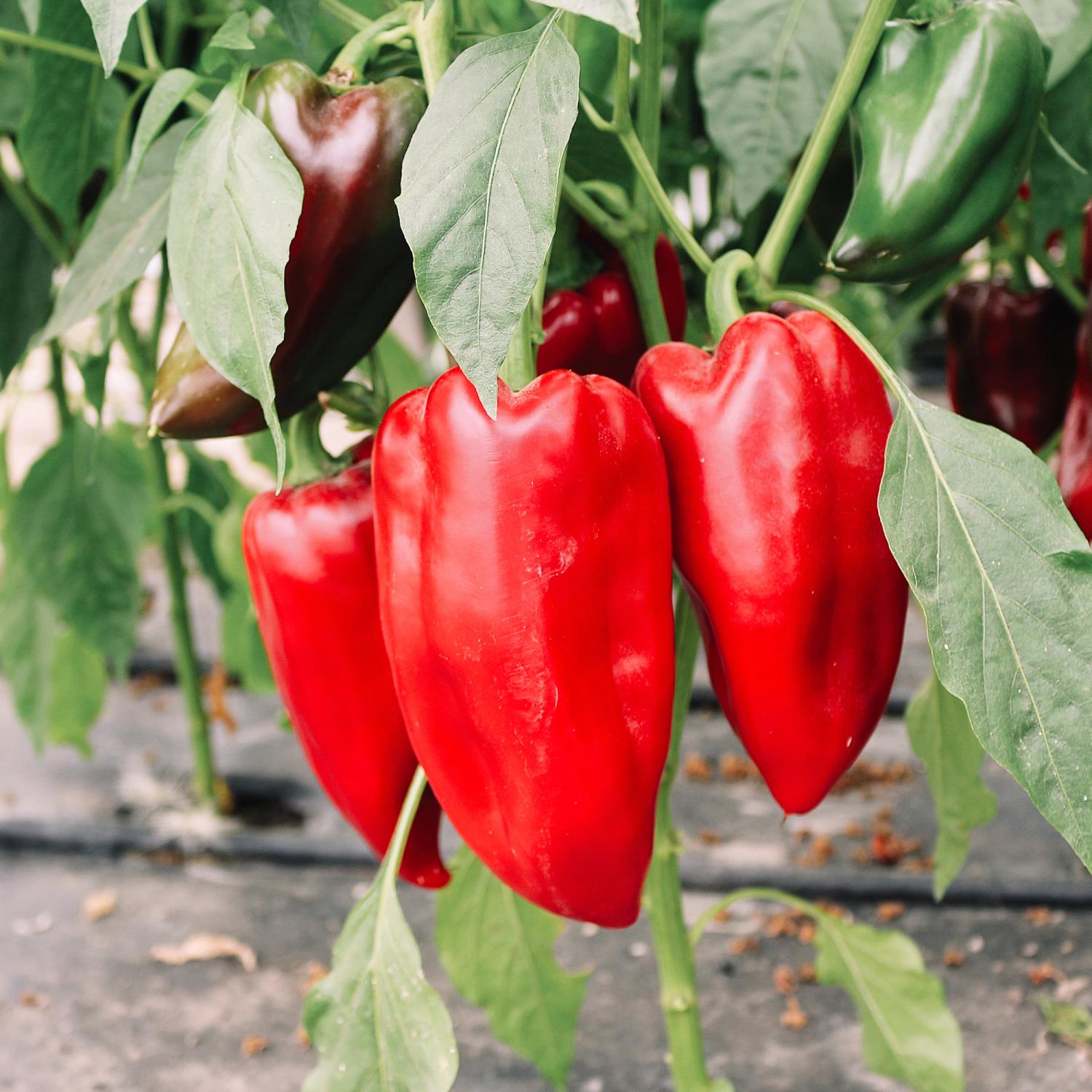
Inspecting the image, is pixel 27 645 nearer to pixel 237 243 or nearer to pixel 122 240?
pixel 122 240

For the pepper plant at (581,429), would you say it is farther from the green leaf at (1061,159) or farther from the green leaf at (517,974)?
the green leaf at (517,974)

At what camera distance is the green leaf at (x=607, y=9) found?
0.33m

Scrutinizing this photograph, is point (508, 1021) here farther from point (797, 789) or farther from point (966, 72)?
point (966, 72)

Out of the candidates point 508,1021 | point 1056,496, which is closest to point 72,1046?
point 508,1021

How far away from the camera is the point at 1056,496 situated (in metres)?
0.41

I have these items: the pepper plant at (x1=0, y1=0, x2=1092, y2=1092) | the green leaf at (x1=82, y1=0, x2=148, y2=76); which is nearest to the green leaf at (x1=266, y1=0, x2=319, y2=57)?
the pepper plant at (x1=0, y1=0, x2=1092, y2=1092)

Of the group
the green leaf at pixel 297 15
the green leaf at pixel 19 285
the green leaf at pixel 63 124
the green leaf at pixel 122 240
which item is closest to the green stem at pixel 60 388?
the green leaf at pixel 19 285

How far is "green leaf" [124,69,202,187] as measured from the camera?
45 cm

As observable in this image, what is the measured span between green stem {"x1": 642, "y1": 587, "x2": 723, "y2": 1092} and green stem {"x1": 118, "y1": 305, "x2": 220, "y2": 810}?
821 millimetres

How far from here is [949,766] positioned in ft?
2.25

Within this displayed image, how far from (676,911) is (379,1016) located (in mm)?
175

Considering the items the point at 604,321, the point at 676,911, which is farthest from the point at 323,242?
the point at 676,911

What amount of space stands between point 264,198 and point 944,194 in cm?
27

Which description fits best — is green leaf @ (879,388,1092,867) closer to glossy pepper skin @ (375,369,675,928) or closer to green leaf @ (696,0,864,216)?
glossy pepper skin @ (375,369,675,928)
